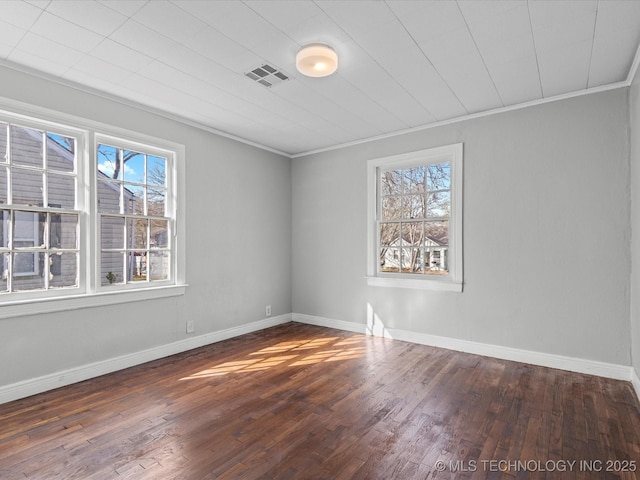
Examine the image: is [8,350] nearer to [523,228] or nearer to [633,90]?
[523,228]

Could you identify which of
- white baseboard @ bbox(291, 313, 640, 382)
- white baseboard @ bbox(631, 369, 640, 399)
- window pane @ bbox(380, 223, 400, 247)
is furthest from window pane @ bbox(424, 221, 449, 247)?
white baseboard @ bbox(631, 369, 640, 399)

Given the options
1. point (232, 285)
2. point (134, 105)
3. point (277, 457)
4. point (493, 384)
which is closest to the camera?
point (277, 457)

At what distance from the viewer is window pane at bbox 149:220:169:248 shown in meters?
3.86

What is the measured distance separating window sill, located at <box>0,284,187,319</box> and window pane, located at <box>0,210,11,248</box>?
487mm

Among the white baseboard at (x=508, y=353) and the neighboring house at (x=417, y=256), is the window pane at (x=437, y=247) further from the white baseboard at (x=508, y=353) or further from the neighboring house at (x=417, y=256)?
the white baseboard at (x=508, y=353)

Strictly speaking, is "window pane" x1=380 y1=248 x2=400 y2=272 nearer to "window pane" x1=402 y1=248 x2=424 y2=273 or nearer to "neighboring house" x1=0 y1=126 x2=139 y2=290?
"window pane" x1=402 y1=248 x2=424 y2=273

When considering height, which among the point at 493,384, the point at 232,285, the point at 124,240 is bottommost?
the point at 493,384

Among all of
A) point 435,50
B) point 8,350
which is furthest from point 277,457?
point 435,50

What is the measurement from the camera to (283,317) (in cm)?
545

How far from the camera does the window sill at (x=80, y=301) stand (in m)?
2.81

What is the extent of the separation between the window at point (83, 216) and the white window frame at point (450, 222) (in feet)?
8.13

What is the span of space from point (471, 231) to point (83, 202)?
411cm

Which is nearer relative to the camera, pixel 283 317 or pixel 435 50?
pixel 435 50

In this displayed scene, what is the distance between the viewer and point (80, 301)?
3.17 m
